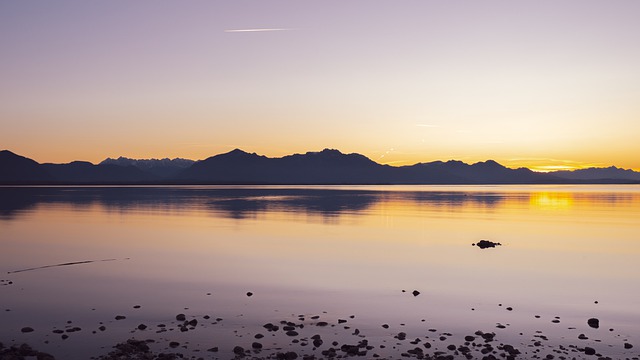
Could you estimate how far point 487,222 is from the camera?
63750 millimetres

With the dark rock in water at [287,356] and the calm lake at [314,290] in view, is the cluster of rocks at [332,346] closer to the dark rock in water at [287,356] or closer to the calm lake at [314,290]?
the dark rock in water at [287,356]

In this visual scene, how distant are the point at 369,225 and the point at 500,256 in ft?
76.3

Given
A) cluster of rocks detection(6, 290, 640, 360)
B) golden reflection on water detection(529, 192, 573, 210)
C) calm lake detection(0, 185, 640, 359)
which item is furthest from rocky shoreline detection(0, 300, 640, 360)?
golden reflection on water detection(529, 192, 573, 210)

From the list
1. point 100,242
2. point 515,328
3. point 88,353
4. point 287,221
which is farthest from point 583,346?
point 287,221

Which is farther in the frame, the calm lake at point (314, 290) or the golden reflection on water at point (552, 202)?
the golden reflection on water at point (552, 202)

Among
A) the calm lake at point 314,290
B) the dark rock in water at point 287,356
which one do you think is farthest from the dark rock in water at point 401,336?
the dark rock in water at point 287,356

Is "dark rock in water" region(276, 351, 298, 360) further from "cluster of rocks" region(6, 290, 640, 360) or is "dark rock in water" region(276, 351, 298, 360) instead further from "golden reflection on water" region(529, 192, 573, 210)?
"golden reflection on water" region(529, 192, 573, 210)

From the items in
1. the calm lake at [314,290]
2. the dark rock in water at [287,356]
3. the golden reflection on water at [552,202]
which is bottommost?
the golden reflection on water at [552,202]

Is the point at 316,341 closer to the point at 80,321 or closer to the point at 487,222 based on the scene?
the point at 80,321

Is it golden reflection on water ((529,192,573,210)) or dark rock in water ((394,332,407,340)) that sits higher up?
dark rock in water ((394,332,407,340))

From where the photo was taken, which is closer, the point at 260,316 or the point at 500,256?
the point at 260,316

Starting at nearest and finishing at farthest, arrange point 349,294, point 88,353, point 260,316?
point 88,353
point 260,316
point 349,294

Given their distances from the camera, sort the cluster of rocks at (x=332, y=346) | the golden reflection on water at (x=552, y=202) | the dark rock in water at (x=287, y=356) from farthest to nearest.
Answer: the golden reflection on water at (x=552, y=202), the cluster of rocks at (x=332, y=346), the dark rock in water at (x=287, y=356)

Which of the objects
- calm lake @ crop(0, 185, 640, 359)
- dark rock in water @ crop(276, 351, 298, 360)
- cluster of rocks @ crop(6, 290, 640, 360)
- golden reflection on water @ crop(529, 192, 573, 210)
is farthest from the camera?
golden reflection on water @ crop(529, 192, 573, 210)
